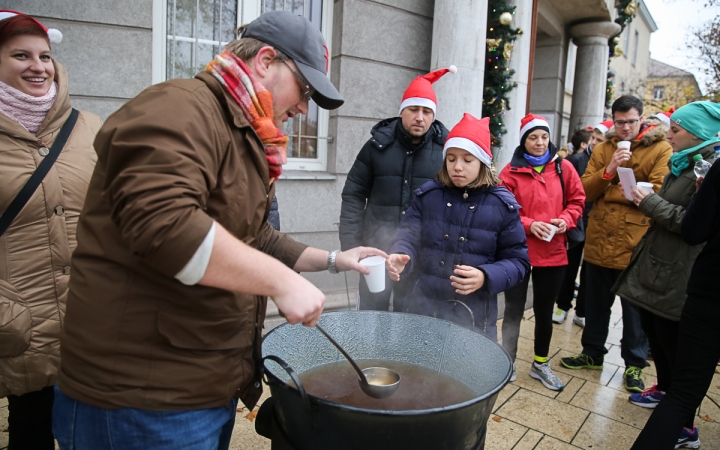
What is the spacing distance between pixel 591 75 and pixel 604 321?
8.42 metres

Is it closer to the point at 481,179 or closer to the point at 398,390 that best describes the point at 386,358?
the point at 398,390

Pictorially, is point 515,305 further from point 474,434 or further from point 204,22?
point 204,22

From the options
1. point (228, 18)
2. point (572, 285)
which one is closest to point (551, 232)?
point (572, 285)

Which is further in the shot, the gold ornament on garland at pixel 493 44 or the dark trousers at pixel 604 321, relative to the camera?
the gold ornament on garland at pixel 493 44

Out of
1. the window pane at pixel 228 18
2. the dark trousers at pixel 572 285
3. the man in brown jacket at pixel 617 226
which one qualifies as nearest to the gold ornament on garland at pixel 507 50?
the man in brown jacket at pixel 617 226

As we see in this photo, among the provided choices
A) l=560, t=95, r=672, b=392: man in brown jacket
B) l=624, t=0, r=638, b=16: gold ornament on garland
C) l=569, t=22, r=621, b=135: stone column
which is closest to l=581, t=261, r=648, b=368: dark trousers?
l=560, t=95, r=672, b=392: man in brown jacket

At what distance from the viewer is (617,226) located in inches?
163

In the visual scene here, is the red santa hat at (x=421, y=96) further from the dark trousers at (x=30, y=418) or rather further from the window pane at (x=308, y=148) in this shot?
the dark trousers at (x=30, y=418)

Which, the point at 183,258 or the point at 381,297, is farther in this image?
the point at 381,297

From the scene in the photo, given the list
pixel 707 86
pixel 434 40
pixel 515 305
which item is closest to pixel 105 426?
pixel 515 305

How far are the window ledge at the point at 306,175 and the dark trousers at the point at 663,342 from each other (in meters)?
3.30

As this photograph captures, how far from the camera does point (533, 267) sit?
4.03 meters

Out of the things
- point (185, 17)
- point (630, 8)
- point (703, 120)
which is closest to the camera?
point (703, 120)

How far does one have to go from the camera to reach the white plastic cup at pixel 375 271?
215 cm
